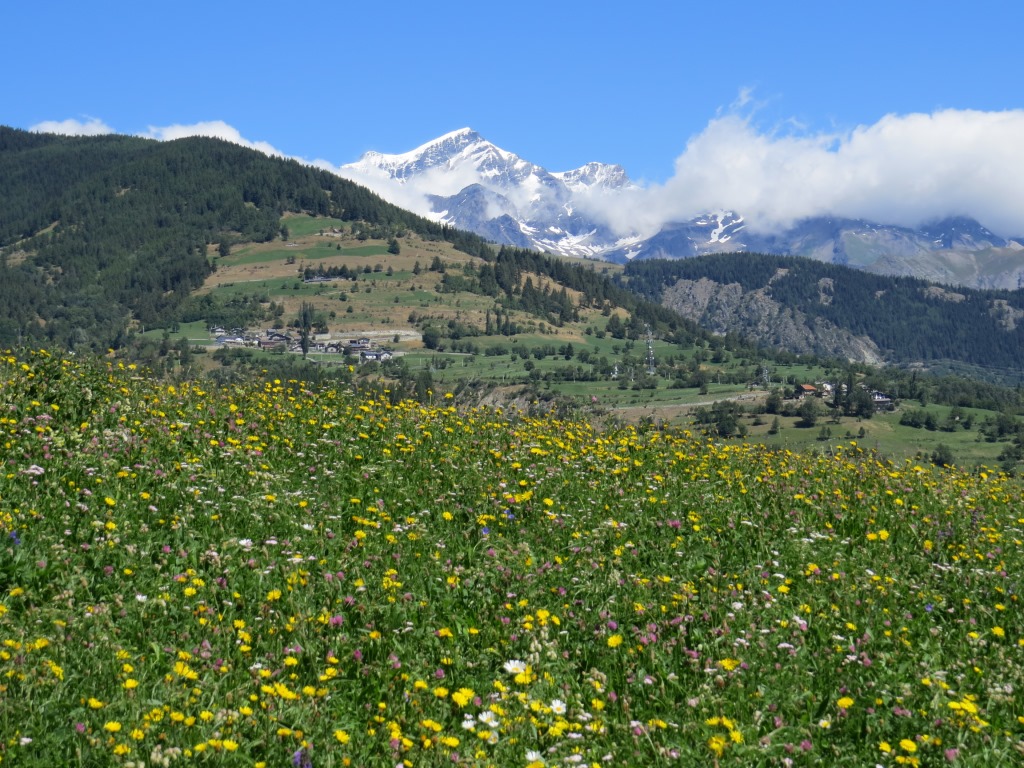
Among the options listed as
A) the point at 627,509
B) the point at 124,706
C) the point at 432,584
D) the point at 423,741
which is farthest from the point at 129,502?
the point at 627,509

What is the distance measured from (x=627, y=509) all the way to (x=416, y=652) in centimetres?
441

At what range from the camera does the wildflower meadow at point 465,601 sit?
586 cm

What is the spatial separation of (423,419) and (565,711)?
27.7 ft

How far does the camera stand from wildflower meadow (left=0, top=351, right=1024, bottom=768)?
586 cm

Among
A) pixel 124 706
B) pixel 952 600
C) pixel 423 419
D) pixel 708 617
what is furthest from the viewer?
pixel 423 419

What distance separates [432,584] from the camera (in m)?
8.34

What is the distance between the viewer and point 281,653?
6.74 metres

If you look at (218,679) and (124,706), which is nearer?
(124,706)

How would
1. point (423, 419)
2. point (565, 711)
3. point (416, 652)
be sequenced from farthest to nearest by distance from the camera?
point (423, 419)
point (416, 652)
point (565, 711)

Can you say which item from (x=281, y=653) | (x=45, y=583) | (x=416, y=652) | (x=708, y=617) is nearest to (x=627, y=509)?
(x=708, y=617)

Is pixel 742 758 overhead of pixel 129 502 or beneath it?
beneath

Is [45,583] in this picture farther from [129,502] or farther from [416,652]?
[416,652]

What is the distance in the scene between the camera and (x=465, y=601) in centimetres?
817

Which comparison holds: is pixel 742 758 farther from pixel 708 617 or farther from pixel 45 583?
pixel 45 583
